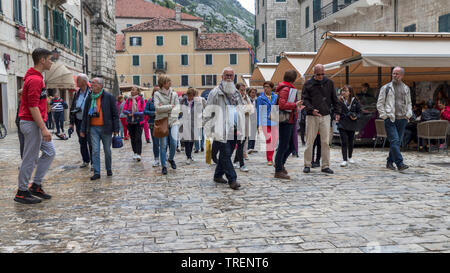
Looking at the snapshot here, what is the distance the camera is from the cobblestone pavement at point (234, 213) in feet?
12.6

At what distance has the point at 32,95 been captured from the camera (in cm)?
536

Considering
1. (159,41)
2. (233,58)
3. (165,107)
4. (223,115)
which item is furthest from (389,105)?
(159,41)

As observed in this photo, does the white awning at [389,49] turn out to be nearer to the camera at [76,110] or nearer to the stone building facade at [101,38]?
the camera at [76,110]

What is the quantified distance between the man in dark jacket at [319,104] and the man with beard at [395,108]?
0.93 meters

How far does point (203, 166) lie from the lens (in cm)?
905

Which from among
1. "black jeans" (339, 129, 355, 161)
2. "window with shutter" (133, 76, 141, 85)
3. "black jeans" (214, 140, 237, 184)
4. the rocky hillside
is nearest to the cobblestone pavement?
"black jeans" (214, 140, 237, 184)

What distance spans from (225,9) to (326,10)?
113 metres

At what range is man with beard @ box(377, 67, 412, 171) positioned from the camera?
8.09 metres

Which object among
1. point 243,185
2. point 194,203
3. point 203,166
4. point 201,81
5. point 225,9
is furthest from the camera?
point 225,9

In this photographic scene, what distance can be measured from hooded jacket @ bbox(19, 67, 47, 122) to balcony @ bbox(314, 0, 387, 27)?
22.5 meters

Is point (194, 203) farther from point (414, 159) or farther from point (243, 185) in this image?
point (414, 159)

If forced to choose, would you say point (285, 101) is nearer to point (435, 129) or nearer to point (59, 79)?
point (435, 129)
